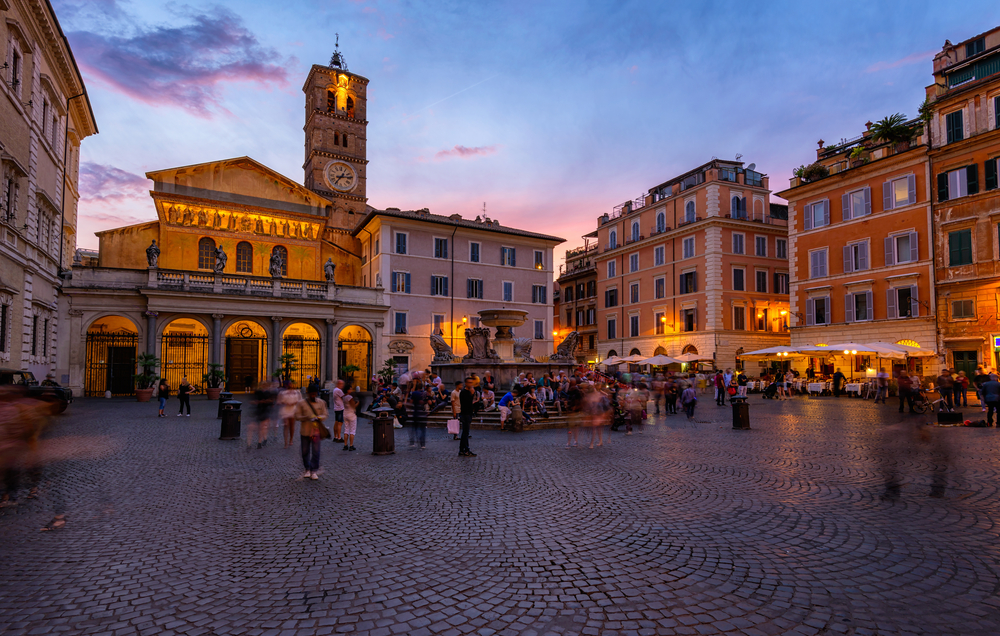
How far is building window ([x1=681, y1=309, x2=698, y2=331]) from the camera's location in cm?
4159

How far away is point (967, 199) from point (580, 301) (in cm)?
3407

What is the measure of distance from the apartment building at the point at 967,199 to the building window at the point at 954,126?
41 millimetres

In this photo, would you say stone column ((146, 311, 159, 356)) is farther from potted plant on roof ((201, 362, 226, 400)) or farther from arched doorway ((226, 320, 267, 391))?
arched doorway ((226, 320, 267, 391))

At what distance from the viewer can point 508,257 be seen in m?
43.0

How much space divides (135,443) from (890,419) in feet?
68.2

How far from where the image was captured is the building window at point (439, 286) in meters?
39.7

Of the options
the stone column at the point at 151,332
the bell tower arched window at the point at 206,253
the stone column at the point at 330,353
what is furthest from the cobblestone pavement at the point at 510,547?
the bell tower arched window at the point at 206,253

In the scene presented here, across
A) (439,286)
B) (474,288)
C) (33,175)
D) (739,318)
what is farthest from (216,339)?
(739,318)

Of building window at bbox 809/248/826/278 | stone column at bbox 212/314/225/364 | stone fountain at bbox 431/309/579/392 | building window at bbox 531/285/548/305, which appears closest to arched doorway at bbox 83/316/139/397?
stone column at bbox 212/314/225/364

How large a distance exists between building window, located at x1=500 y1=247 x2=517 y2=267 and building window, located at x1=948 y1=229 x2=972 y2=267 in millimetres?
26313

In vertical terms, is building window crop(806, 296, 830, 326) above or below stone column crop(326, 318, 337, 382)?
above

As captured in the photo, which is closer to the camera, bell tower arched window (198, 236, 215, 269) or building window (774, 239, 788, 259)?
bell tower arched window (198, 236, 215, 269)

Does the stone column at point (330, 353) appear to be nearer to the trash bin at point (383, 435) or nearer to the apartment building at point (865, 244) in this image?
the trash bin at point (383, 435)

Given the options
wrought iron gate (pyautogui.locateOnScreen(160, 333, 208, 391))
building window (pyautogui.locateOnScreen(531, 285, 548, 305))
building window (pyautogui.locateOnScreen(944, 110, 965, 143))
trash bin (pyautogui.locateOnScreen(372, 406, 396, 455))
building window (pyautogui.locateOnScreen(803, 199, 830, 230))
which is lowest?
trash bin (pyautogui.locateOnScreen(372, 406, 396, 455))
